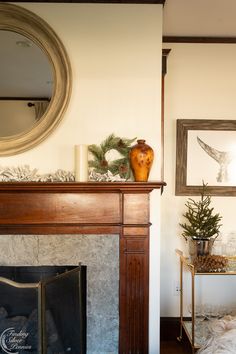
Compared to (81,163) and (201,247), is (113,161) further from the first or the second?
(201,247)

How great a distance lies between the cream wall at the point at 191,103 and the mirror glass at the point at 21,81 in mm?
1156

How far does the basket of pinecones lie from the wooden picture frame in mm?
640

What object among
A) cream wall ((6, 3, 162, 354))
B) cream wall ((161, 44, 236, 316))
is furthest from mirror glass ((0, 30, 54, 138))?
cream wall ((161, 44, 236, 316))

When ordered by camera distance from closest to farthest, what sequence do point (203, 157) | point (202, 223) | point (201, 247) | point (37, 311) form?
point (37, 311) < point (201, 247) < point (202, 223) < point (203, 157)

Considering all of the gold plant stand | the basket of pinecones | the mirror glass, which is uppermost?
the mirror glass

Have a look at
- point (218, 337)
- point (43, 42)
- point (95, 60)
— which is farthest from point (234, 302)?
point (43, 42)

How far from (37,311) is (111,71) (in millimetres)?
1553

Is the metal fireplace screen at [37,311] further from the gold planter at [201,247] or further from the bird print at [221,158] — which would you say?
the bird print at [221,158]

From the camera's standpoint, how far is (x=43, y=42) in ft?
7.54

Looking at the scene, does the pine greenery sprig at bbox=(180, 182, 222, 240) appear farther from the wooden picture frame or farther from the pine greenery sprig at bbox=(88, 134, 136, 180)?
the pine greenery sprig at bbox=(88, 134, 136, 180)

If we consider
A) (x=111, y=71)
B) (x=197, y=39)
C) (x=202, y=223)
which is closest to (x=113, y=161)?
(x=111, y=71)

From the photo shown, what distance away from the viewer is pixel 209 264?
2531 millimetres

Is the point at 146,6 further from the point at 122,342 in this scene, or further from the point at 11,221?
the point at 122,342

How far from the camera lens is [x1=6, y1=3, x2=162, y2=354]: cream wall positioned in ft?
7.66
